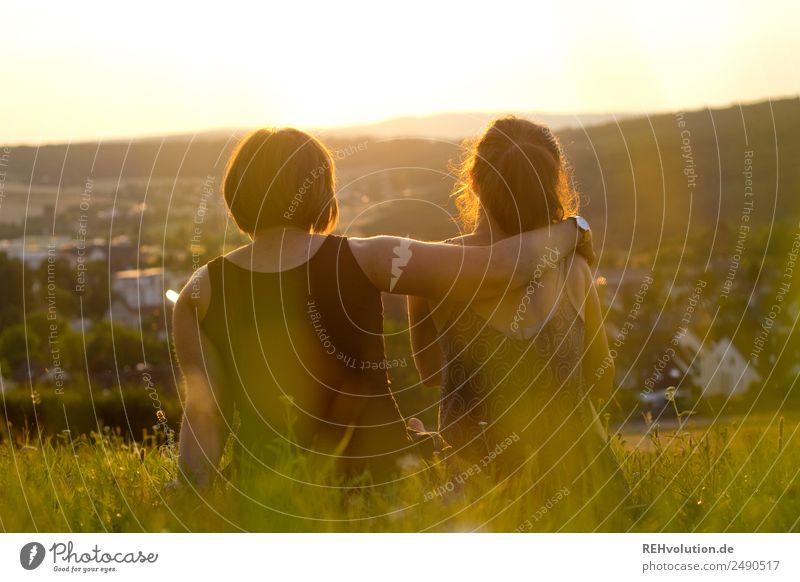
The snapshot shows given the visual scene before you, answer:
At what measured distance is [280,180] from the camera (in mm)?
3781

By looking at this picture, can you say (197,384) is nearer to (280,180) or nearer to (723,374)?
(280,180)

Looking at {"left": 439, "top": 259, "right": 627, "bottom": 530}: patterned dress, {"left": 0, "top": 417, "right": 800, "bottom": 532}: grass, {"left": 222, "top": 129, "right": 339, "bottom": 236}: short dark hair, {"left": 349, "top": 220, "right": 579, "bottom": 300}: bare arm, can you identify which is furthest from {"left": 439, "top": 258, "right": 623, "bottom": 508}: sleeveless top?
{"left": 222, "top": 129, "right": 339, "bottom": 236}: short dark hair

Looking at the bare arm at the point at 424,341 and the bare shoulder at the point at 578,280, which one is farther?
the bare arm at the point at 424,341

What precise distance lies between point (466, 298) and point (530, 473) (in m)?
0.72

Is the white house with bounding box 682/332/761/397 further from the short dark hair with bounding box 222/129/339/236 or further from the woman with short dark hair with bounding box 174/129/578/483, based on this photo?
the short dark hair with bounding box 222/129/339/236

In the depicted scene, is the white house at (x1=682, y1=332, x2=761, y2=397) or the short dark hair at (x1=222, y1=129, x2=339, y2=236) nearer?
the short dark hair at (x1=222, y1=129, x2=339, y2=236)

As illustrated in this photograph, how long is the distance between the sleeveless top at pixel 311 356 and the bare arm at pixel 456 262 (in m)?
0.08

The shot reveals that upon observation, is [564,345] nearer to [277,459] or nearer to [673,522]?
[673,522]

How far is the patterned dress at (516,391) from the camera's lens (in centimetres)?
401

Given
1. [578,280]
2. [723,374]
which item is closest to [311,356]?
[578,280]

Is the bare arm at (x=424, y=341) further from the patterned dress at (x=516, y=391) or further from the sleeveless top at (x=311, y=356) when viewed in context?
the sleeveless top at (x=311, y=356)

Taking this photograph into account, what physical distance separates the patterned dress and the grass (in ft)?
0.71

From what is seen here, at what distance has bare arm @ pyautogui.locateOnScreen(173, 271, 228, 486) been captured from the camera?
3.78 m

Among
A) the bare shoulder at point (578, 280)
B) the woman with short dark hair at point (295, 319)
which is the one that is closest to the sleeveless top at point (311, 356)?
the woman with short dark hair at point (295, 319)
